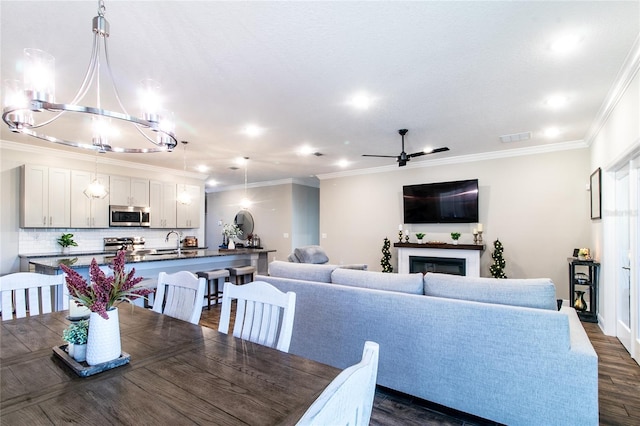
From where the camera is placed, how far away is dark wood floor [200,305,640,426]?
84.0 inches

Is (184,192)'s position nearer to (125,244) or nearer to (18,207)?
(125,244)

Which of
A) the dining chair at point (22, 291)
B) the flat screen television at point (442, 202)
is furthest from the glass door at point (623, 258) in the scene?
the dining chair at point (22, 291)

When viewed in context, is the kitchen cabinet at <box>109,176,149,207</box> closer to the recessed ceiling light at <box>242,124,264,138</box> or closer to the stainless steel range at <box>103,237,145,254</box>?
the stainless steel range at <box>103,237,145,254</box>

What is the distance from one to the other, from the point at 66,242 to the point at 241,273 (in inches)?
123

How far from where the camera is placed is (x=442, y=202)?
608cm

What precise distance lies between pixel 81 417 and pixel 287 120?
352cm

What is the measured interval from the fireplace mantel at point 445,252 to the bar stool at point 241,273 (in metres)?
2.89

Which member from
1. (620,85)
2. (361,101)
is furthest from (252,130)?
(620,85)

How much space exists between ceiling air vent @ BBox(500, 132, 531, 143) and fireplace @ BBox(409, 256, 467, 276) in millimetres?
2161

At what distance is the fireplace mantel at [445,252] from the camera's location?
5.57 meters

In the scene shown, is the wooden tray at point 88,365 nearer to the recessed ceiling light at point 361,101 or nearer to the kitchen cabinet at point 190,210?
the recessed ceiling light at point 361,101

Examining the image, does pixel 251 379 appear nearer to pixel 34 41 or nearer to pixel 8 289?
pixel 8 289

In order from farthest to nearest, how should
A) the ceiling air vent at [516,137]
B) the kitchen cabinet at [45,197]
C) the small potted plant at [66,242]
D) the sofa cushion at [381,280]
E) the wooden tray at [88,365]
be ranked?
the small potted plant at [66,242]
the kitchen cabinet at [45,197]
the ceiling air vent at [516,137]
the sofa cushion at [381,280]
the wooden tray at [88,365]

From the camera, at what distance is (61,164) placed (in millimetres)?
5422
